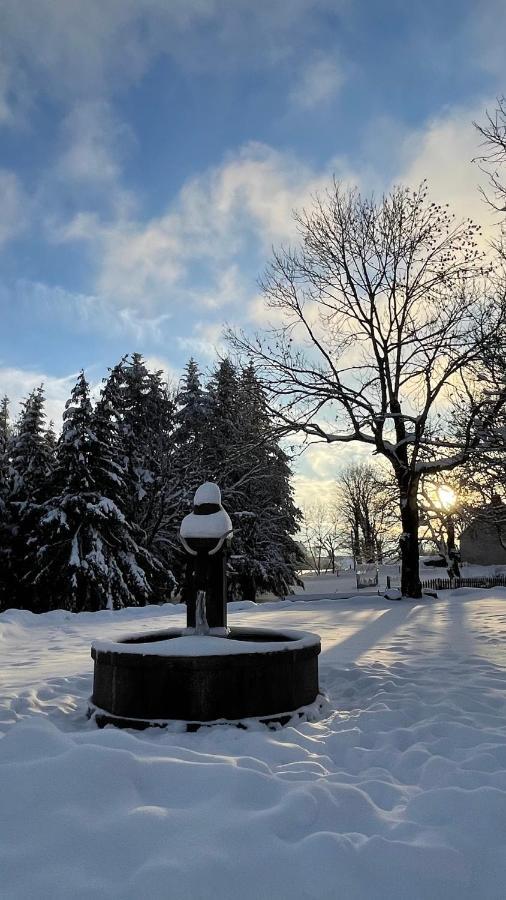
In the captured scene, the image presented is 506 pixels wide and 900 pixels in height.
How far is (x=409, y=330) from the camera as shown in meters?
19.6

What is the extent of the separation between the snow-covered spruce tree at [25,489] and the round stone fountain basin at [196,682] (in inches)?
784

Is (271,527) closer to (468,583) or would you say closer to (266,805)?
(468,583)

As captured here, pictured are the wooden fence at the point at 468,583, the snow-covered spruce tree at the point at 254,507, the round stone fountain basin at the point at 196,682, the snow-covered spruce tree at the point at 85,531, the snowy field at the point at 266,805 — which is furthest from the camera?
the wooden fence at the point at 468,583

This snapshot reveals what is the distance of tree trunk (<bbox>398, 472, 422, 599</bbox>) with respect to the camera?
18.7 meters

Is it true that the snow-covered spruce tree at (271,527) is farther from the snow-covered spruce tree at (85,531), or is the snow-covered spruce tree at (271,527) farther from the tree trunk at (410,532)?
the tree trunk at (410,532)

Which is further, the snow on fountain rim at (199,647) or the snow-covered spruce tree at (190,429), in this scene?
the snow-covered spruce tree at (190,429)

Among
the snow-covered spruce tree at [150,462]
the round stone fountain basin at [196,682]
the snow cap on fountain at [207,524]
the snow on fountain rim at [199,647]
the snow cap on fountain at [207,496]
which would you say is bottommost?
the round stone fountain basin at [196,682]

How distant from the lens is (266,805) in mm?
3449

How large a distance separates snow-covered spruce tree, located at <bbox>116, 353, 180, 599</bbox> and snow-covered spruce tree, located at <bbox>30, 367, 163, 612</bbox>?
2560 mm

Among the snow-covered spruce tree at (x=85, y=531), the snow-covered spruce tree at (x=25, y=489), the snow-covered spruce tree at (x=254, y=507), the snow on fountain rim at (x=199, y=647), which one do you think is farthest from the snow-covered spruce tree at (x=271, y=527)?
the snow on fountain rim at (x=199, y=647)

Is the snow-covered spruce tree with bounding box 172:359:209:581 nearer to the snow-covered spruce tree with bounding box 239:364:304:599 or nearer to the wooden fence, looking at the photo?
the snow-covered spruce tree with bounding box 239:364:304:599

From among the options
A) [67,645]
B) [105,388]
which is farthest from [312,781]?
[105,388]

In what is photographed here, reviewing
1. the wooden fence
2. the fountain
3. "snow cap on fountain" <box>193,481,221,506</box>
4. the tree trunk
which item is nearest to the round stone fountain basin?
the fountain

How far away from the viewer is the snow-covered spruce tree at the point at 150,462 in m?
28.4
